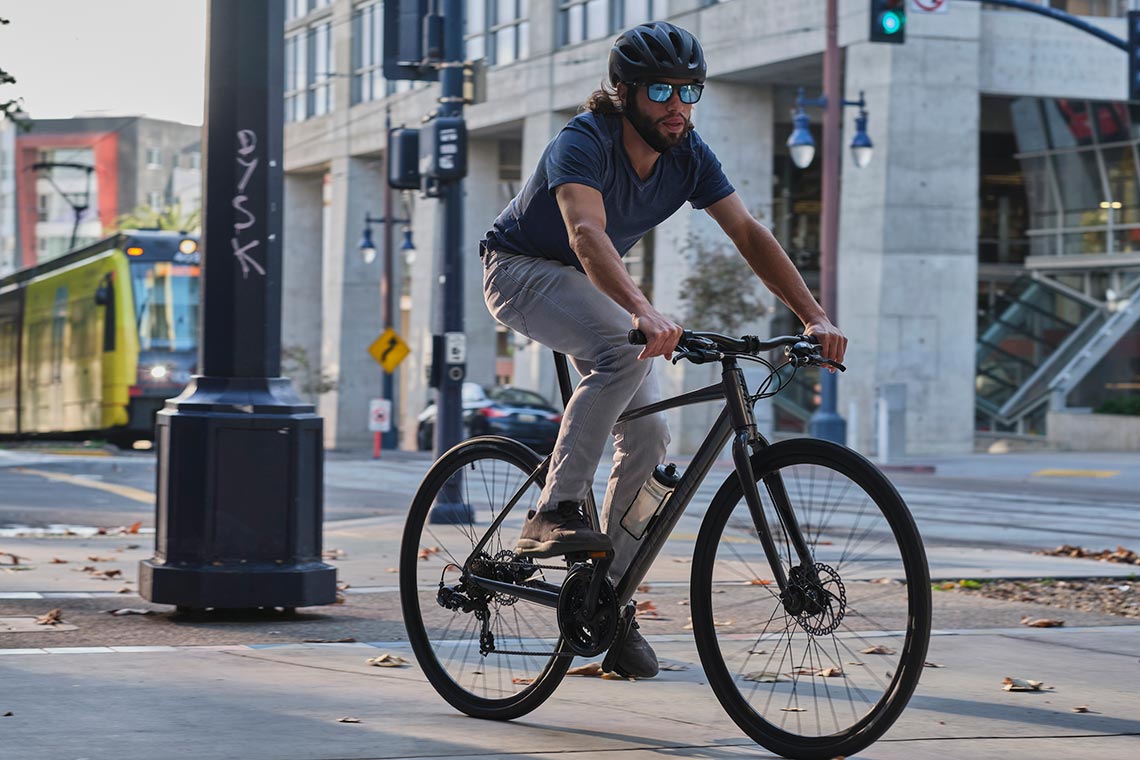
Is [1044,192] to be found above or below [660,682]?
above

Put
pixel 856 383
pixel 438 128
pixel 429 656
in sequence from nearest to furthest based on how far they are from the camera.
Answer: pixel 429 656 < pixel 438 128 < pixel 856 383

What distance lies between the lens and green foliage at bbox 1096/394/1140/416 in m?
31.5

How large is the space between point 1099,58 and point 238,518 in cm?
3003

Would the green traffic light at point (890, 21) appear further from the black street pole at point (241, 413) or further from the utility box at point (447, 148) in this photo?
the black street pole at point (241, 413)

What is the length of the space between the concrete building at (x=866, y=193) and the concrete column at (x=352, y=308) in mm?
65

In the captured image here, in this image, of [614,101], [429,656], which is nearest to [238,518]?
[429,656]

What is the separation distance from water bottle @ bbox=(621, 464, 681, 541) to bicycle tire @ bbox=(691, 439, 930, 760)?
10.7 inches

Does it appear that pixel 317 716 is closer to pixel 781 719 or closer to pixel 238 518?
pixel 781 719

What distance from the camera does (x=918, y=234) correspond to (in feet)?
105

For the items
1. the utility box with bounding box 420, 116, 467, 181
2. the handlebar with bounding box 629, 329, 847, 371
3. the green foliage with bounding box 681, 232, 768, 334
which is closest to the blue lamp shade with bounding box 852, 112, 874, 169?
the green foliage with bounding box 681, 232, 768, 334

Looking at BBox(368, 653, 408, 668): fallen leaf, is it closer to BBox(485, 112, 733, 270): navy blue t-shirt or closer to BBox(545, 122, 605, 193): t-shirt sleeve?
BBox(485, 112, 733, 270): navy blue t-shirt

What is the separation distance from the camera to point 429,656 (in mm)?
5086

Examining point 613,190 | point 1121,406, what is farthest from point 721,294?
point 613,190

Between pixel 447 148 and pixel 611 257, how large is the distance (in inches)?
350
